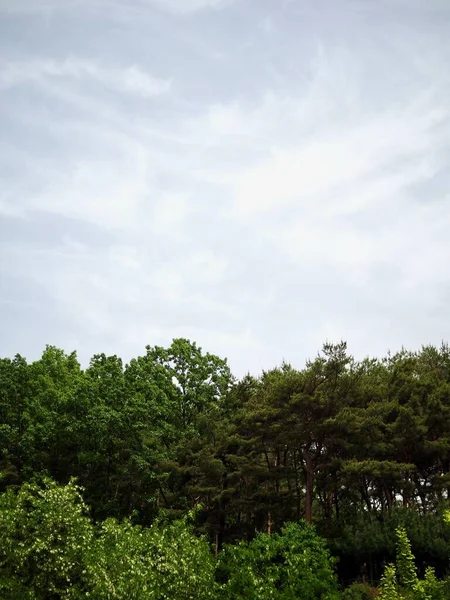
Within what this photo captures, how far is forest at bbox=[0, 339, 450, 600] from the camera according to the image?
31953mm

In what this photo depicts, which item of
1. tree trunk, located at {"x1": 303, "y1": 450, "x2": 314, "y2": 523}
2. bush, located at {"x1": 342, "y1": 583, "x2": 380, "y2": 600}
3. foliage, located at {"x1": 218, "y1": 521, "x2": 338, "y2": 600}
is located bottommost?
bush, located at {"x1": 342, "y1": 583, "x2": 380, "y2": 600}

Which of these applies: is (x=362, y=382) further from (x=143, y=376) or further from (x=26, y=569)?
(x=26, y=569)

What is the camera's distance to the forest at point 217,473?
3195cm

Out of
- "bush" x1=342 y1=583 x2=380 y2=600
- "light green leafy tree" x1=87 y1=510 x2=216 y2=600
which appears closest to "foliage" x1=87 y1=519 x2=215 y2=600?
"light green leafy tree" x1=87 y1=510 x2=216 y2=600

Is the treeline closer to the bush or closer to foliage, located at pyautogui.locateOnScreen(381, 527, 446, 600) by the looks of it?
the bush

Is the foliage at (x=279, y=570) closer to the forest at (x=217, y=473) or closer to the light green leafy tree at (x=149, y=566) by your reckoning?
the forest at (x=217, y=473)

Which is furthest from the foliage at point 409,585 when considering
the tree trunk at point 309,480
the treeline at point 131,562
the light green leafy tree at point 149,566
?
the tree trunk at point 309,480

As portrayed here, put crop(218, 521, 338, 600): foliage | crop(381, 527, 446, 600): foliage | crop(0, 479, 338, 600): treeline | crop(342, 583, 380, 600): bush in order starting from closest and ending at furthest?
crop(381, 527, 446, 600): foliage → crop(0, 479, 338, 600): treeline → crop(218, 521, 338, 600): foliage → crop(342, 583, 380, 600): bush

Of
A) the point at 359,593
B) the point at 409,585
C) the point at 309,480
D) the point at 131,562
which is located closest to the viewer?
the point at 409,585

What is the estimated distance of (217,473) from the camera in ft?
151

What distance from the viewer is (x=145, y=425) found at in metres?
50.1

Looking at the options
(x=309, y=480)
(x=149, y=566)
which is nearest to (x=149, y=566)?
(x=149, y=566)

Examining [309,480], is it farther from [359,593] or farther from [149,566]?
[149,566]

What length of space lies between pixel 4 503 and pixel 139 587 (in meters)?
10.5
